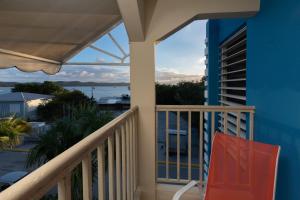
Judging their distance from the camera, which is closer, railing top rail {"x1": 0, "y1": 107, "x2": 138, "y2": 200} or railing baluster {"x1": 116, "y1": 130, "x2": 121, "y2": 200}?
railing top rail {"x1": 0, "y1": 107, "x2": 138, "y2": 200}

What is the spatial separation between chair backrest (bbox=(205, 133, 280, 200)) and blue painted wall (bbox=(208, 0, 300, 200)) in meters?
0.24

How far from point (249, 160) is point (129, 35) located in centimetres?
176

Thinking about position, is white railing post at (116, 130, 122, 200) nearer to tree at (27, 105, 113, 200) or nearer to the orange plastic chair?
the orange plastic chair

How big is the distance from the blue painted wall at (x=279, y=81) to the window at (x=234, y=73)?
595mm

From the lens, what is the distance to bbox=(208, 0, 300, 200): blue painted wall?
1860mm

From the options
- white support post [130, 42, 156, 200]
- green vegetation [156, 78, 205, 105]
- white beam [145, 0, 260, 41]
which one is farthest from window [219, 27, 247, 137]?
green vegetation [156, 78, 205, 105]

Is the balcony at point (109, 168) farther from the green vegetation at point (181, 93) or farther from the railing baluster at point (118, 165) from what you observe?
the green vegetation at point (181, 93)

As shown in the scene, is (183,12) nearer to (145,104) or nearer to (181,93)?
(145,104)

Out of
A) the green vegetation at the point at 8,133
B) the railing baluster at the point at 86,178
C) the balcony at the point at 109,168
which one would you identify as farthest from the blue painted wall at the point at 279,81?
the green vegetation at the point at 8,133

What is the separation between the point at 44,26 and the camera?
3.67 metres

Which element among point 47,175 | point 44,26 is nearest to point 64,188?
point 47,175

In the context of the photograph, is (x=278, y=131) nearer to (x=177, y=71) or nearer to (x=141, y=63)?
(x=141, y=63)

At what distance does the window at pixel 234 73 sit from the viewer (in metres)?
3.56

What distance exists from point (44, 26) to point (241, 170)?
10.9 feet
